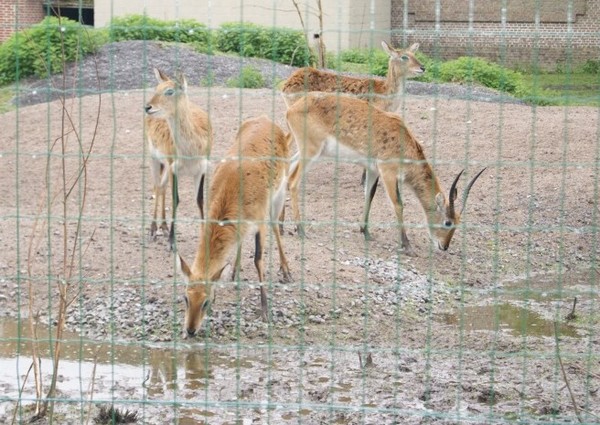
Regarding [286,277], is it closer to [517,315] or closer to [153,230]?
[153,230]

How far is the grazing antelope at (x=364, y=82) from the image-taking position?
39.2 ft

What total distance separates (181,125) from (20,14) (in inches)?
680

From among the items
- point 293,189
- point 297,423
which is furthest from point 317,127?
point 297,423

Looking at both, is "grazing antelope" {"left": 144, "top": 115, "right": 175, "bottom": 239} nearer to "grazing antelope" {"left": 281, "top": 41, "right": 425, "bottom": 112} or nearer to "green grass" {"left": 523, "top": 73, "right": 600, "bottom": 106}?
"grazing antelope" {"left": 281, "top": 41, "right": 425, "bottom": 112}

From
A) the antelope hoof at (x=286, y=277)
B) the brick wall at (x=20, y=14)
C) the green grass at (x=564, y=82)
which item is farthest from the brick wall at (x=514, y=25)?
the antelope hoof at (x=286, y=277)

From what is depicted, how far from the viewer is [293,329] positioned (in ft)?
26.3

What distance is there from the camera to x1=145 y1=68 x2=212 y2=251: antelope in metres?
9.32

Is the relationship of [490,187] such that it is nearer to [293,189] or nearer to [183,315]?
[293,189]

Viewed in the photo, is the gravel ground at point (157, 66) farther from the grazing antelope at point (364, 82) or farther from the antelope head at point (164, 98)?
the antelope head at point (164, 98)

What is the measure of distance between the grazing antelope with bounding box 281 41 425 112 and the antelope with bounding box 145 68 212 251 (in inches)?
59.9

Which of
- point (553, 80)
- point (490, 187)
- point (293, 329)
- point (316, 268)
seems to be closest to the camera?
point (293, 329)

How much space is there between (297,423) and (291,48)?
53.0 ft

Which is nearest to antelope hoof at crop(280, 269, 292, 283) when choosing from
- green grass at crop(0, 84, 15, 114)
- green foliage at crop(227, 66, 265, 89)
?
green grass at crop(0, 84, 15, 114)

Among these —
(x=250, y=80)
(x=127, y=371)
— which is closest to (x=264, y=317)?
(x=127, y=371)
